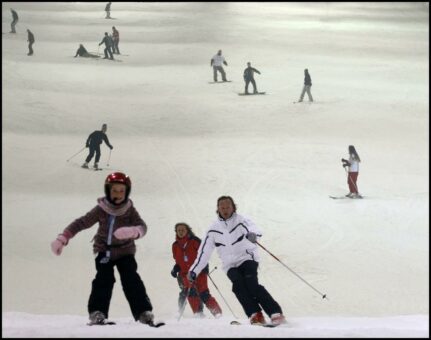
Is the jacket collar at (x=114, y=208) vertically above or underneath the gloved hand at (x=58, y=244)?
above

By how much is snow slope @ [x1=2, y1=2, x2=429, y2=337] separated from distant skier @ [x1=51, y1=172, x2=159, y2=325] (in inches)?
10.6

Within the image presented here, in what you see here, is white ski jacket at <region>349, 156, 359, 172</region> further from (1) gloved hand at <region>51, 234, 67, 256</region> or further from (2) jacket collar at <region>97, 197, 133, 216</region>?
(1) gloved hand at <region>51, 234, 67, 256</region>

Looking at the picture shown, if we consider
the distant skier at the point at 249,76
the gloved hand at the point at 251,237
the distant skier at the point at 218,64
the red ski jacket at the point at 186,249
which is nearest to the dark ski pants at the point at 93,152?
the distant skier at the point at 249,76

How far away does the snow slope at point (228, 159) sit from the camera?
9.66m

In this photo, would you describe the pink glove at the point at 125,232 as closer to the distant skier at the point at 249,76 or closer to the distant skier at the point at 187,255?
the distant skier at the point at 187,255

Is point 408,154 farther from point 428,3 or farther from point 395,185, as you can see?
point 428,3

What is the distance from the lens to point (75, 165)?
16859mm

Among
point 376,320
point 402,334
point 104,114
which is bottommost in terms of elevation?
point 104,114

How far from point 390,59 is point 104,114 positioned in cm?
1247

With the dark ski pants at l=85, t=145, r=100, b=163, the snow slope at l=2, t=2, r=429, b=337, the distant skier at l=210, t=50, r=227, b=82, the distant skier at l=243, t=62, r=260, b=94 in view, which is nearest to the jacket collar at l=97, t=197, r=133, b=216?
the snow slope at l=2, t=2, r=429, b=337

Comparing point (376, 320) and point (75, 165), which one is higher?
point (376, 320)

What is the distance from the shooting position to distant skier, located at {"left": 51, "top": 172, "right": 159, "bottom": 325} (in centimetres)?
501

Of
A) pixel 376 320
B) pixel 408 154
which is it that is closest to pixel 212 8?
pixel 408 154

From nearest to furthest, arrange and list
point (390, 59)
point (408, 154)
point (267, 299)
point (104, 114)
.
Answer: point (267, 299) < point (408, 154) < point (104, 114) < point (390, 59)
